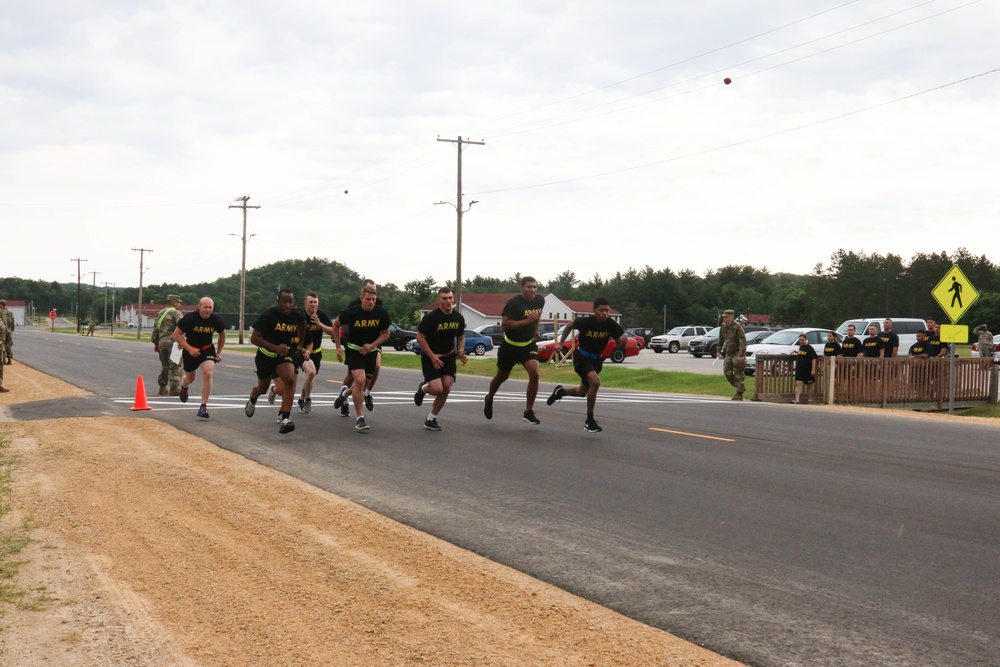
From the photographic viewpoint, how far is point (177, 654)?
412 centimetres

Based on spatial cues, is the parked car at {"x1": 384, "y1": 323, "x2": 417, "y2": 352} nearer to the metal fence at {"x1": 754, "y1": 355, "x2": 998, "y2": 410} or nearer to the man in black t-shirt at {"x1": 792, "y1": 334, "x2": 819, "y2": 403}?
the metal fence at {"x1": 754, "y1": 355, "x2": 998, "y2": 410}

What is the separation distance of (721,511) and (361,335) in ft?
21.2

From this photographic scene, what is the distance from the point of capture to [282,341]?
39.5 ft

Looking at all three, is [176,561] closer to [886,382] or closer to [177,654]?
[177,654]

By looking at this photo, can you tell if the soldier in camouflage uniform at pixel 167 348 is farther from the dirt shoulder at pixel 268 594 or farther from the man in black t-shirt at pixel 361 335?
the dirt shoulder at pixel 268 594

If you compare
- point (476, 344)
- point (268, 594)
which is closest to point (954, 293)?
point (268, 594)

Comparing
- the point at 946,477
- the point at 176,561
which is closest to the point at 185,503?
the point at 176,561

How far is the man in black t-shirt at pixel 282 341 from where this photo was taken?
1191 cm

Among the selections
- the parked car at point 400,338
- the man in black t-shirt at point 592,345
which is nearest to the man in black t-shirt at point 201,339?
the man in black t-shirt at point 592,345

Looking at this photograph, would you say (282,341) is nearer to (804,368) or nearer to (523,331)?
(523,331)

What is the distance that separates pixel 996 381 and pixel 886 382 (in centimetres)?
381

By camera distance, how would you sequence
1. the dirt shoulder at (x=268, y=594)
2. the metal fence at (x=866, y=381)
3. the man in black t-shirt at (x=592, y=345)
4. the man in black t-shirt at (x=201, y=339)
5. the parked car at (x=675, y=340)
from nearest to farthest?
the dirt shoulder at (x=268, y=594), the man in black t-shirt at (x=592, y=345), the man in black t-shirt at (x=201, y=339), the metal fence at (x=866, y=381), the parked car at (x=675, y=340)

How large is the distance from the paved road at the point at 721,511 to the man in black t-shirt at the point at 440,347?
63 cm

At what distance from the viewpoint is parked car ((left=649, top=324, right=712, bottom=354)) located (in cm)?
5400
